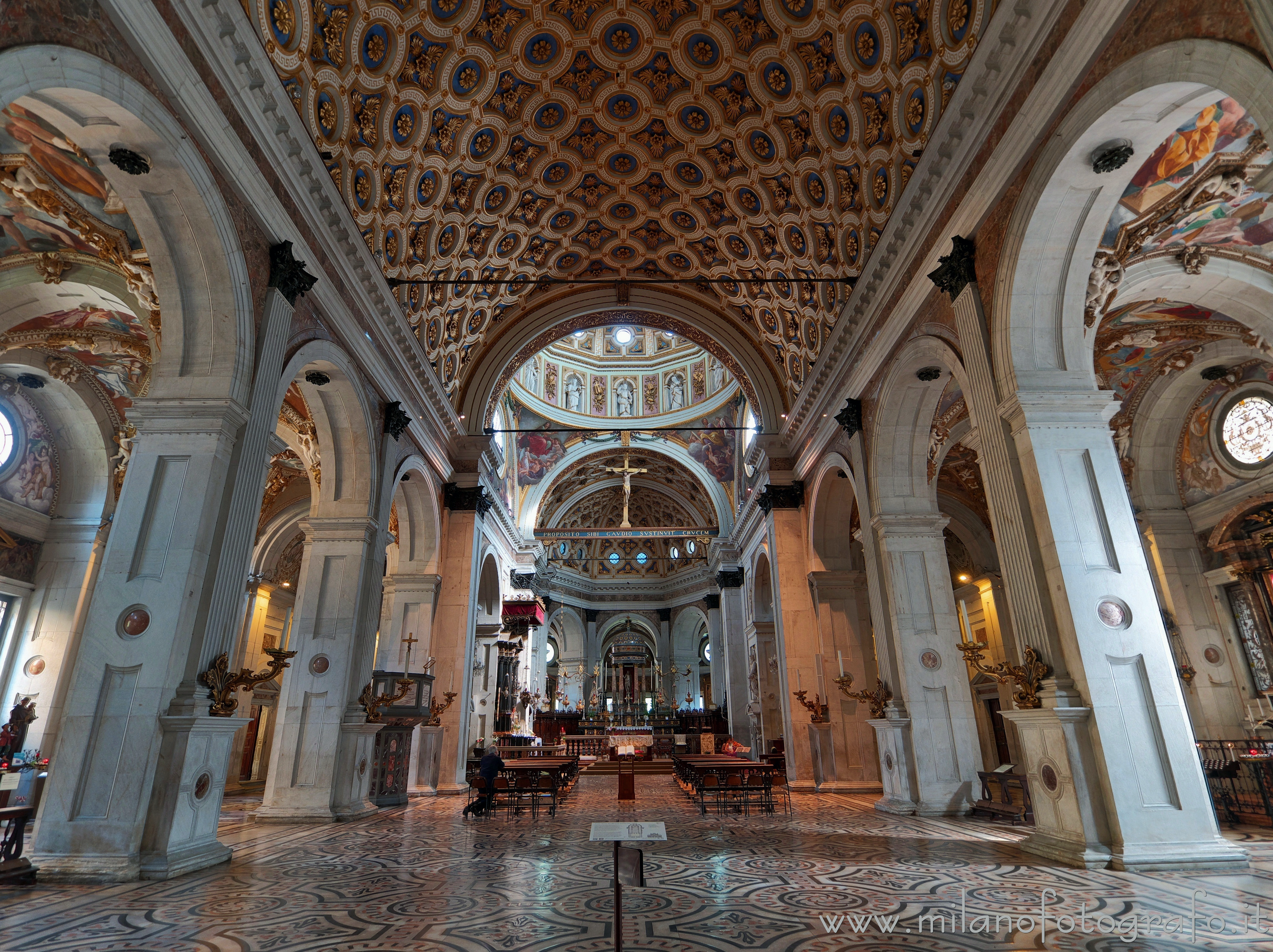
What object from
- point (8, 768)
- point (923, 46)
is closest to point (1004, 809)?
point (923, 46)

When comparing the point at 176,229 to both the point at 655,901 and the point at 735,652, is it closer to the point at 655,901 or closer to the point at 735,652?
the point at 655,901

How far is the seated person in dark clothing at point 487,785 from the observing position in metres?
9.96

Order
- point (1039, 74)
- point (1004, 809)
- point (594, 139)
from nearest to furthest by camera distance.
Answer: point (1039, 74), point (1004, 809), point (594, 139)

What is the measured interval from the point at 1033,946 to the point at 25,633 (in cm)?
1598

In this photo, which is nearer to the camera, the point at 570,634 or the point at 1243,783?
the point at 1243,783

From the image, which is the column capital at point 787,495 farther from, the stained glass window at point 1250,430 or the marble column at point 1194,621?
the stained glass window at point 1250,430

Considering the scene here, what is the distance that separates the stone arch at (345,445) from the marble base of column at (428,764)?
201 inches

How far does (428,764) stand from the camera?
46.2 ft

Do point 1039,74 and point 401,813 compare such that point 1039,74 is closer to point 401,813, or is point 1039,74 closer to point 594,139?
point 594,139

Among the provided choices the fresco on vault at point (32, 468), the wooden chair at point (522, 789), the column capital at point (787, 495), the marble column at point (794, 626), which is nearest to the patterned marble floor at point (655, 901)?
the wooden chair at point (522, 789)

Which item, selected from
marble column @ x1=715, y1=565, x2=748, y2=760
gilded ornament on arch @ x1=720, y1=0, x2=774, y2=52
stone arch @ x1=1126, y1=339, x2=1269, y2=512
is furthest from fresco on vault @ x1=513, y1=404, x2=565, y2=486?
stone arch @ x1=1126, y1=339, x2=1269, y2=512

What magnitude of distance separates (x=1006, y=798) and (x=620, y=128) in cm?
1192

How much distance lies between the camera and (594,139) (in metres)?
12.2

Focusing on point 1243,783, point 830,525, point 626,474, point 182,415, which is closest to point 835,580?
point 830,525
